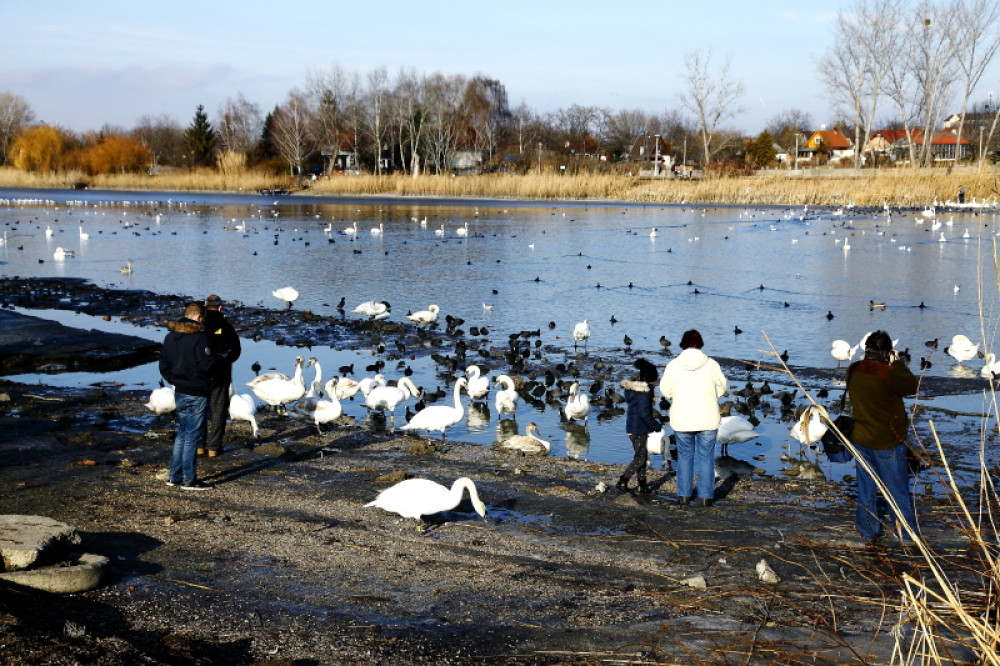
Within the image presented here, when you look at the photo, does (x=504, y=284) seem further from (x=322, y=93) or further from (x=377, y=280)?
(x=322, y=93)

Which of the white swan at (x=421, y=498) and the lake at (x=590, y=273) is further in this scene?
the lake at (x=590, y=273)

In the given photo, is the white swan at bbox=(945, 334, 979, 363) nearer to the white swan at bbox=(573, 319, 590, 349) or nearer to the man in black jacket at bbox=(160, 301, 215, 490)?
the white swan at bbox=(573, 319, 590, 349)

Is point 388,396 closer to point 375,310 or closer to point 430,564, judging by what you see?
point 430,564

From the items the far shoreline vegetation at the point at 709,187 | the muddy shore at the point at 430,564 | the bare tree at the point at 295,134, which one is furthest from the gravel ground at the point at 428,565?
the bare tree at the point at 295,134

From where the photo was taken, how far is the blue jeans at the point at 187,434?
870 centimetres

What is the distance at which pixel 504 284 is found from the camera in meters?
27.9

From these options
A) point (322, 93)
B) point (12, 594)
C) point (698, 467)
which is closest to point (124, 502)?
point (12, 594)

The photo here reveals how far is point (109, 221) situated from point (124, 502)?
5081cm

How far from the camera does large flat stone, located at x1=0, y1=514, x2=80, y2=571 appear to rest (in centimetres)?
601

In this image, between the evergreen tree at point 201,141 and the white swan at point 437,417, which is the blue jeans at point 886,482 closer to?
the white swan at point 437,417

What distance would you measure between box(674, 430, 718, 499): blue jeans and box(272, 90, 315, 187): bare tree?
271ft

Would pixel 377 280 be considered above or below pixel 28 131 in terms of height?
below

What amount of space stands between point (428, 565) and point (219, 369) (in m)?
4.16

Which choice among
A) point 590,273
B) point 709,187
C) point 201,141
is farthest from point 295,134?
point 590,273
